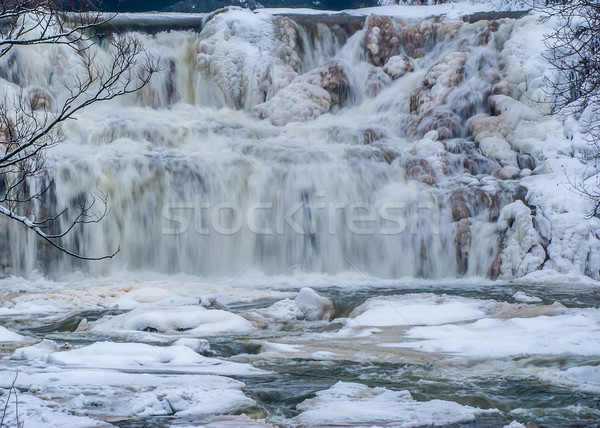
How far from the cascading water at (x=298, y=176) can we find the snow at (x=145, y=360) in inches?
275

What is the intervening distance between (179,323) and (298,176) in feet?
21.5

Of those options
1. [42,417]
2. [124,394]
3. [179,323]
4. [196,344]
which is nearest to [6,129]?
[179,323]

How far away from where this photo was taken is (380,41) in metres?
18.8

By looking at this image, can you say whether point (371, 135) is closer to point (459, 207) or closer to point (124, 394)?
point (459, 207)

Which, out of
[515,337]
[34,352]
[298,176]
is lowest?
[515,337]

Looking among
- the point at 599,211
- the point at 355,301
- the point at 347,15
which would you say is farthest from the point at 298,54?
the point at 355,301

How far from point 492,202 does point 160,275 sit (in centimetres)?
587

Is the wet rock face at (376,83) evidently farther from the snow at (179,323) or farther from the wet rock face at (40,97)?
the snow at (179,323)

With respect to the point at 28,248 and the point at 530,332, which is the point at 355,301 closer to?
the point at 530,332

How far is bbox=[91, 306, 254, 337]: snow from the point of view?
25.0 feet

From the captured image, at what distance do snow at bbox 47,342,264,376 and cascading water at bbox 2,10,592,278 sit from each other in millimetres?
6976

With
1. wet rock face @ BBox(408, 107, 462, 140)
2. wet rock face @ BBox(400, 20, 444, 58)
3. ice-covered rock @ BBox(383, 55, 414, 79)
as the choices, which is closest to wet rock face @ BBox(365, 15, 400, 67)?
wet rock face @ BBox(400, 20, 444, 58)

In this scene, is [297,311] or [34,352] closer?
[34,352]

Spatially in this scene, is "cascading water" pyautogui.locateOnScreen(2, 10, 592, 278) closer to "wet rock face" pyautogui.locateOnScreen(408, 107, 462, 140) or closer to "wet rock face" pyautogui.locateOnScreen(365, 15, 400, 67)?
"wet rock face" pyautogui.locateOnScreen(408, 107, 462, 140)
